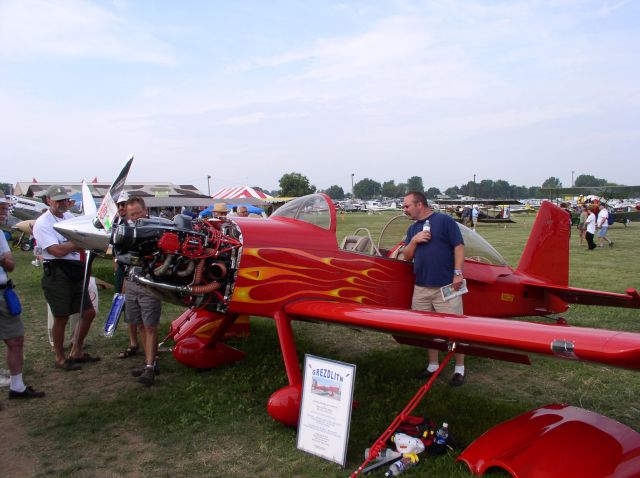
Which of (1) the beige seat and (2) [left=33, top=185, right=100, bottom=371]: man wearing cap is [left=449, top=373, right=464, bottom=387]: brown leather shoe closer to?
(1) the beige seat

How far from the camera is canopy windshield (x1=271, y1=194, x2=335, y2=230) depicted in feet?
15.4

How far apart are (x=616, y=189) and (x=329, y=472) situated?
38.2m

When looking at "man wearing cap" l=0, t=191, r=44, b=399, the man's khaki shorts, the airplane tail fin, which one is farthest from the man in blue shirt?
"man wearing cap" l=0, t=191, r=44, b=399

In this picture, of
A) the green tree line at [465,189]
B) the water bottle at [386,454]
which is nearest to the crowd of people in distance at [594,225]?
the water bottle at [386,454]

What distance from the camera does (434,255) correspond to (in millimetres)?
4613

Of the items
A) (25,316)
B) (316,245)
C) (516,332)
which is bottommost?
(25,316)

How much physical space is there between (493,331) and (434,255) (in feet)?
5.17

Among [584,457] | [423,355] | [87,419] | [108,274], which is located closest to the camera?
[584,457]

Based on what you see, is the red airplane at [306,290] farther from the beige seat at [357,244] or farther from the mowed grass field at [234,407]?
the mowed grass field at [234,407]

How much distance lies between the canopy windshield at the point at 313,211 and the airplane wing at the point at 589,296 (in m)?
2.71

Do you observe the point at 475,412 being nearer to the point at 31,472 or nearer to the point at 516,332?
the point at 516,332

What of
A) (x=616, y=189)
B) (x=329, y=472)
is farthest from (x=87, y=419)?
(x=616, y=189)

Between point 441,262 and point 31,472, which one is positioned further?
point 441,262

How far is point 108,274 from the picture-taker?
34.3 feet
